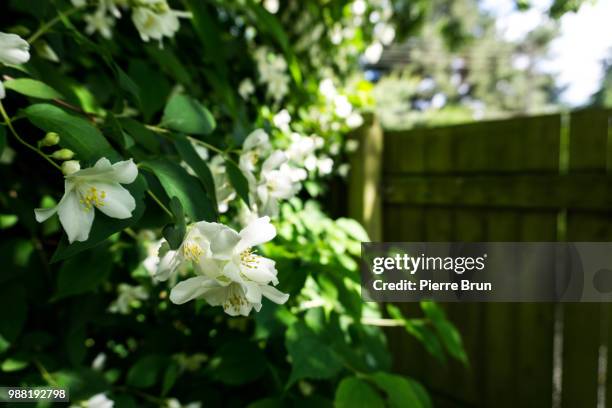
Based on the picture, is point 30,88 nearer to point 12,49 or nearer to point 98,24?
point 12,49

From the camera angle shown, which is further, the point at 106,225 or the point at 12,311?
the point at 12,311

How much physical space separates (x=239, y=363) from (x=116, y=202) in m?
0.55

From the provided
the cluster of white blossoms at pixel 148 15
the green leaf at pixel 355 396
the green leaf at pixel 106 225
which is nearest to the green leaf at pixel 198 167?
the green leaf at pixel 106 225

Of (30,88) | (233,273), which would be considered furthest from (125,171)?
(30,88)

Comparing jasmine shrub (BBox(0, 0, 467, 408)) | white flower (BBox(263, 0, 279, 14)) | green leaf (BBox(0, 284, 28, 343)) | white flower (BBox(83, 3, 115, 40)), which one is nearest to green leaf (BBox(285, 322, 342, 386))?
jasmine shrub (BBox(0, 0, 467, 408))

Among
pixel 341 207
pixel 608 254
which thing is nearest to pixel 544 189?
pixel 608 254

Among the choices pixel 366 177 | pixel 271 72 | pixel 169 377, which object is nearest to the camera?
pixel 169 377

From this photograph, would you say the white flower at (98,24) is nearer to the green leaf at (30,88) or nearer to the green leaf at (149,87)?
the green leaf at (149,87)

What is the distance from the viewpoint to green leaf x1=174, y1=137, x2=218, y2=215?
559 millimetres

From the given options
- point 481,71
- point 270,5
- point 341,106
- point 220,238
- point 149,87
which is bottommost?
point 220,238

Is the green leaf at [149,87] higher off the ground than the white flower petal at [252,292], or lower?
higher

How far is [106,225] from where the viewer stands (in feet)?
1.45

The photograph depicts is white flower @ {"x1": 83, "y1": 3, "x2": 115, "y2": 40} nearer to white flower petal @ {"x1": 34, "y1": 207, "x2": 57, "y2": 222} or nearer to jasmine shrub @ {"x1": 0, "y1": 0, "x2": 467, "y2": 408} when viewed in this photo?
jasmine shrub @ {"x1": 0, "y1": 0, "x2": 467, "y2": 408}

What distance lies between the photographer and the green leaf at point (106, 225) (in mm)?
417
